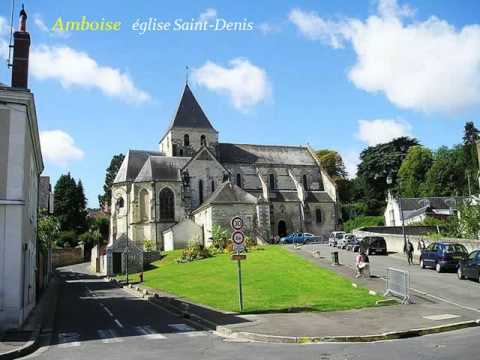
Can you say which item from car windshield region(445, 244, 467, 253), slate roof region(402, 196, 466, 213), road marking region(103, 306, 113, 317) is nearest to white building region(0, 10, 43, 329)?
road marking region(103, 306, 113, 317)

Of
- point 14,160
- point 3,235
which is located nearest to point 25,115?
point 14,160

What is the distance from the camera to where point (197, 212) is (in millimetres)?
54781

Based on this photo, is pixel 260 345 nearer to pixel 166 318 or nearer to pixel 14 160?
pixel 166 318

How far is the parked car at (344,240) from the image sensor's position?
4312 cm

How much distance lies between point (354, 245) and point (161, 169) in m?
26.0

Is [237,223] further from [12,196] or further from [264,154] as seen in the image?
[264,154]

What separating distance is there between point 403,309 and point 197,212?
40429mm

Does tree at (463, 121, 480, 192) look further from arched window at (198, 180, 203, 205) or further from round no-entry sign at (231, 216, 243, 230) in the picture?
round no-entry sign at (231, 216, 243, 230)

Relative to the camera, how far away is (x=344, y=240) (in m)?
44.1

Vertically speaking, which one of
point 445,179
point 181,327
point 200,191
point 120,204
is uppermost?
point 445,179

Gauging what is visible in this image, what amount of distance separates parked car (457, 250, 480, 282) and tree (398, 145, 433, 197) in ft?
198

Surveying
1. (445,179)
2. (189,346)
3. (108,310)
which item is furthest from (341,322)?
(445,179)

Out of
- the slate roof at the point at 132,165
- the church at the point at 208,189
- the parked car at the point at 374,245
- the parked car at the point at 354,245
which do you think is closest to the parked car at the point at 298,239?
the church at the point at 208,189

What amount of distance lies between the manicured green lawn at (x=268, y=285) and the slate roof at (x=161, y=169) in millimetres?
20073
